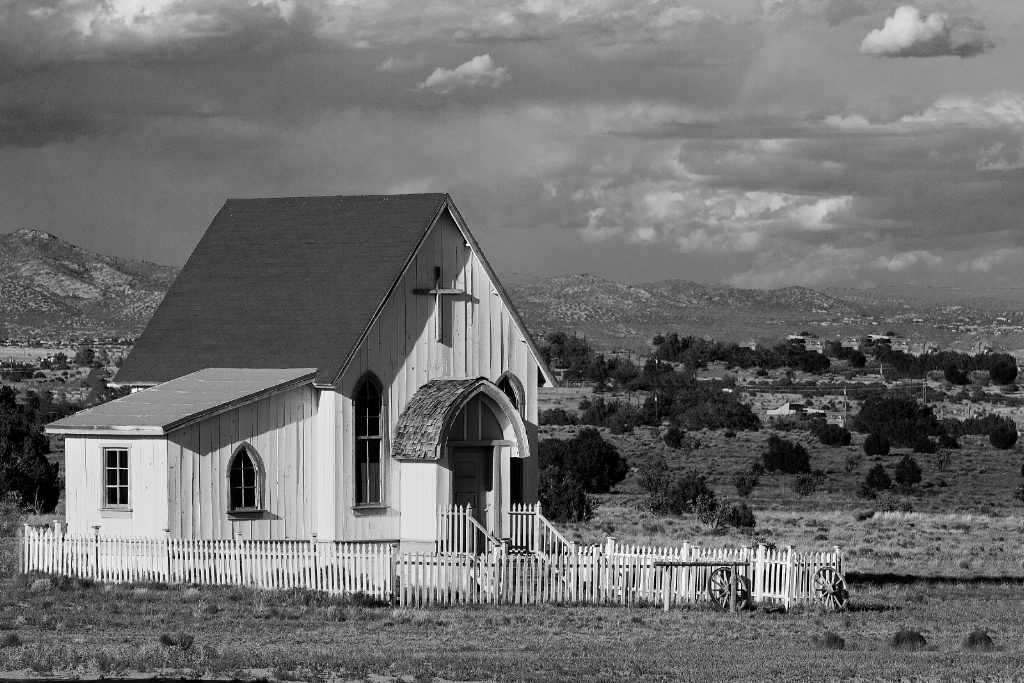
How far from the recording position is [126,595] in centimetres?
2200

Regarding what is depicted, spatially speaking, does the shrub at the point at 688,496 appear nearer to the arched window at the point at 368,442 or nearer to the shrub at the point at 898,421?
the arched window at the point at 368,442

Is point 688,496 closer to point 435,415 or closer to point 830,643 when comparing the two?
point 435,415

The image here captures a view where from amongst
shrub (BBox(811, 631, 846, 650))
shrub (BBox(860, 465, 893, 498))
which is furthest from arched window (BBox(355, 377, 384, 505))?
shrub (BBox(860, 465, 893, 498))

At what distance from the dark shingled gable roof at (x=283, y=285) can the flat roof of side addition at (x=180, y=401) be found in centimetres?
44

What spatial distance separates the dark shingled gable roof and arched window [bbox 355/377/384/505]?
88 centimetres

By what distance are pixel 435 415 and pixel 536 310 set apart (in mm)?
151217

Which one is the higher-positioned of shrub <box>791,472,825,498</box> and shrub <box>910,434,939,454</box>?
shrub <box>910,434,939,454</box>

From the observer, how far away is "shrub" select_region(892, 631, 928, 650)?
64.6 ft

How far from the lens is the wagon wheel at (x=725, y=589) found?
23.0 m

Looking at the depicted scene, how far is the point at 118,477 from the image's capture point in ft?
79.5

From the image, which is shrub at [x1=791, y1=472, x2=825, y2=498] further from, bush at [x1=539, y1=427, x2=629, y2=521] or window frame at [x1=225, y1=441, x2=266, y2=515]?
window frame at [x1=225, y1=441, x2=266, y2=515]

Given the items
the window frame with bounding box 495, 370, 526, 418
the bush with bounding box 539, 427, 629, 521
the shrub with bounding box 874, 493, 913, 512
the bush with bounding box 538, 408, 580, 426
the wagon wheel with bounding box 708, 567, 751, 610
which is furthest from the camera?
the bush with bounding box 538, 408, 580, 426

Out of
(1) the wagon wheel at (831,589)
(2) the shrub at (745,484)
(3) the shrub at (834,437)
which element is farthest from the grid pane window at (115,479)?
(3) the shrub at (834,437)

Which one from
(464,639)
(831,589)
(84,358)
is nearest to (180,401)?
(464,639)
